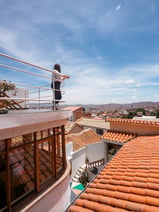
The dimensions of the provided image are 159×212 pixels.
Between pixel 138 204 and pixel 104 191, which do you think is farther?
pixel 104 191

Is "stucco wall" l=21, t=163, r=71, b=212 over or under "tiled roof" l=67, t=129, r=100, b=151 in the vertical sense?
over

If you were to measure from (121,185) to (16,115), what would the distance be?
324 cm

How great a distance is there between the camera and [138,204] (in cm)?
265

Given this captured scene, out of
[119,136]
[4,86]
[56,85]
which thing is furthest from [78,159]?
[4,86]

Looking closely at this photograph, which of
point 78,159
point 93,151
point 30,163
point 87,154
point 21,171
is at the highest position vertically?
point 30,163

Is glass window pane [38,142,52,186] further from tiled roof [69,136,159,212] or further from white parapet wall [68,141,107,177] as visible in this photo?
white parapet wall [68,141,107,177]

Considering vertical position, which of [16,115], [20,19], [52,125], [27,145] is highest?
→ [20,19]

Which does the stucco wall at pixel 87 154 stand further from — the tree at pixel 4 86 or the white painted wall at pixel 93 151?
the tree at pixel 4 86

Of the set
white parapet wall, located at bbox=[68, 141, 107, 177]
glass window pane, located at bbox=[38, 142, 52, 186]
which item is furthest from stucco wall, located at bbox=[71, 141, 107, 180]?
glass window pane, located at bbox=[38, 142, 52, 186]

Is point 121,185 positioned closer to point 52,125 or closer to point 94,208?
point 94,208

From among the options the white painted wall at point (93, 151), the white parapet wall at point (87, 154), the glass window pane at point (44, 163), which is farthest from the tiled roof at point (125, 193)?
the white painted wall at point (93, 151)

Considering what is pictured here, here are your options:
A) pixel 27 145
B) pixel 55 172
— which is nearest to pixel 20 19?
pixel 27 145

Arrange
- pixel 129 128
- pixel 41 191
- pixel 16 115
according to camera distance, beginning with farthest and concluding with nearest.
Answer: pixel 129 128 → pixel 41 191 → pixel 16 115

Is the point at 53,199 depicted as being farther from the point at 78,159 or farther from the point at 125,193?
the point at 78,159
